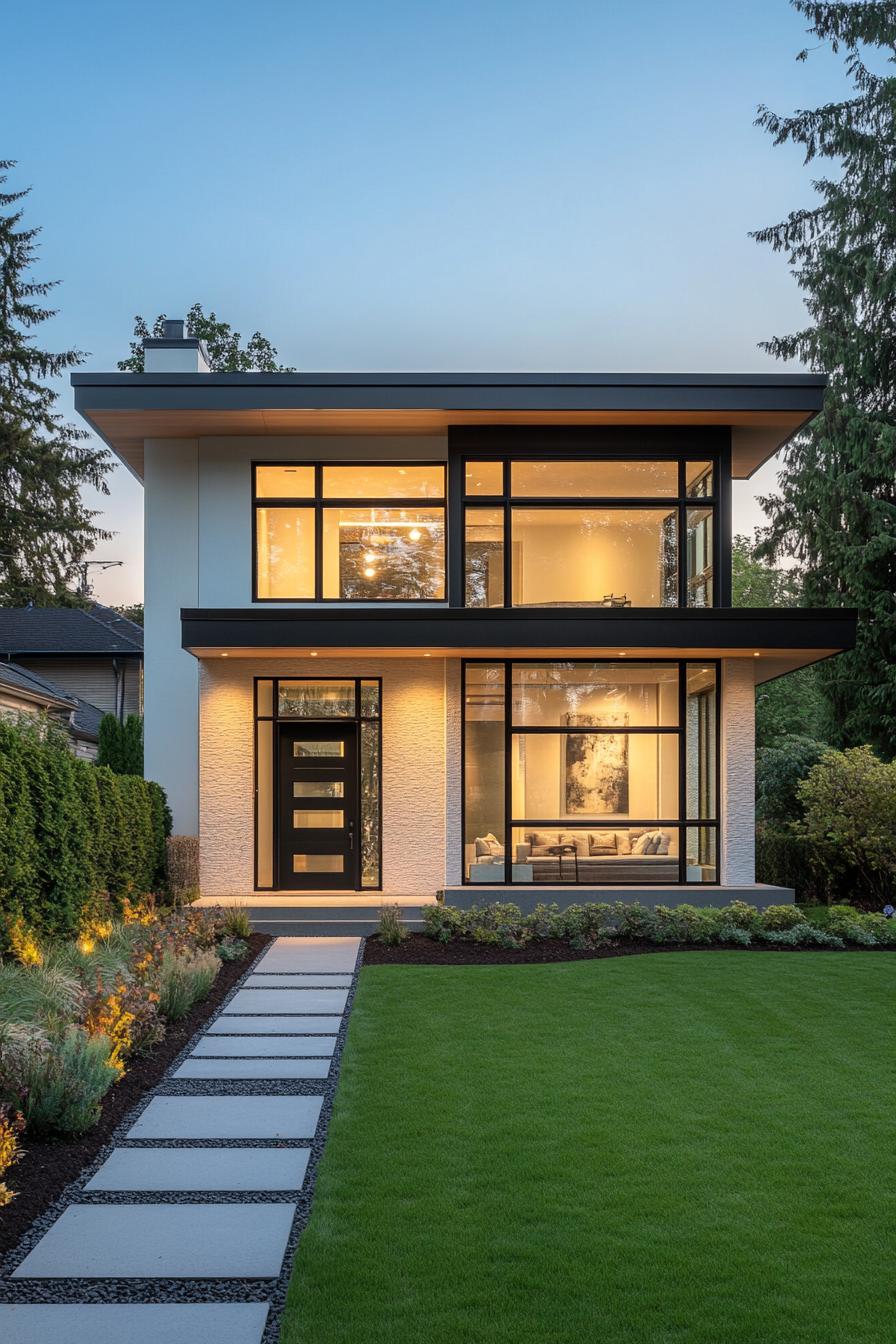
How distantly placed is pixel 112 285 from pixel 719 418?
67.2ft

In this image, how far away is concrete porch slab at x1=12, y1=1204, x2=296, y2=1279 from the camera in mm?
3924

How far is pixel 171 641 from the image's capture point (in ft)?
50.3

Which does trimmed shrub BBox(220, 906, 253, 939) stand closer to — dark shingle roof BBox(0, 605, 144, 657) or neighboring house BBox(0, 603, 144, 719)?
dark shingle roof BBox(0, 605, 144, 657)

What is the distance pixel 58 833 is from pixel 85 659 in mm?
20842

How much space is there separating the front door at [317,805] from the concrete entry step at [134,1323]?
11.1 metres

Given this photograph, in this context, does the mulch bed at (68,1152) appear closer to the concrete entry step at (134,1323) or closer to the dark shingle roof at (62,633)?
the concrete entry step at (134,1323)

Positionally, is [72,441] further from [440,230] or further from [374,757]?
[374,757]

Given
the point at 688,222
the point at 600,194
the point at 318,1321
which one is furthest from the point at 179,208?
the point at 318,1321

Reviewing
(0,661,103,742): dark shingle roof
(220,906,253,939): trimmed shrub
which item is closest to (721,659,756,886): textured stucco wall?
(220,906,253,939): trimmed shrub

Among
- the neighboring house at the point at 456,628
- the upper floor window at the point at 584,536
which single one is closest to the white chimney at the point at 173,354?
the neighboring house at the point at 456,628

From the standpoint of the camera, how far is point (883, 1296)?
3.76 m

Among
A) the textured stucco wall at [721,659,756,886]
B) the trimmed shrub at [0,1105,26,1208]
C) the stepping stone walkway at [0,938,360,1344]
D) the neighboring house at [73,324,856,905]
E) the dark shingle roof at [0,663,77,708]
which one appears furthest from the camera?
the dark shingle roof at [0,663,77,708]

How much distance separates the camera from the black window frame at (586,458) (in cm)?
1470

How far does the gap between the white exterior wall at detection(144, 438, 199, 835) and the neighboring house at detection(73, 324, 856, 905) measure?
3 cm
